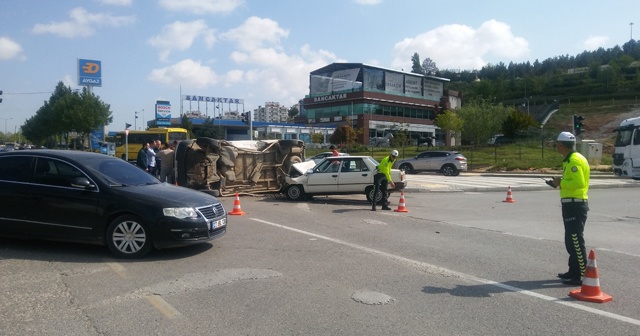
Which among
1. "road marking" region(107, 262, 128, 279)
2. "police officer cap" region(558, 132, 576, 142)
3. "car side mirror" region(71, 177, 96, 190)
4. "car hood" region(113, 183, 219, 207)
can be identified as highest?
"police officer cap" region(558, 132, 576, 142)

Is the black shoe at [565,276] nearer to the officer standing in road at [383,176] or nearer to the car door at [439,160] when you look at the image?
the officer standing in road at [383,176]

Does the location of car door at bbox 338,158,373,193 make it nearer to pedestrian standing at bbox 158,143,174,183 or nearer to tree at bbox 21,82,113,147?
pedestrian standing at bbox 158,143,174,183

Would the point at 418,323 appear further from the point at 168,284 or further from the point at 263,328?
the point at 168,284

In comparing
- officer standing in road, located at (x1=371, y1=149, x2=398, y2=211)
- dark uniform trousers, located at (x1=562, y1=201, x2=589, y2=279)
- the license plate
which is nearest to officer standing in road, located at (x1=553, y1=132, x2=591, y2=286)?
dark uniform trousers, located at (x1=562, y1=201, x2=589, y2=279)

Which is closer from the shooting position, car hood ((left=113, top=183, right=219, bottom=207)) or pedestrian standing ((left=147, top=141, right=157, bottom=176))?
car hood ((left=113, top=183, right=219, bottom=207))

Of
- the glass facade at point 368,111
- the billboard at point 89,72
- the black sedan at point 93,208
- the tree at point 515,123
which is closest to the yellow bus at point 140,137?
the billboard at point 89,72

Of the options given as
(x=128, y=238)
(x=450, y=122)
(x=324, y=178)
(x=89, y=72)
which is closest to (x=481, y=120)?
(x=450, y=122)

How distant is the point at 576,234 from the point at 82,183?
6789mm

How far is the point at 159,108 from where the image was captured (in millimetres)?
74062

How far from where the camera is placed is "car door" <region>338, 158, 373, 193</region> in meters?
15.7

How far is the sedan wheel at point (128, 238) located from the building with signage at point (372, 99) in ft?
232

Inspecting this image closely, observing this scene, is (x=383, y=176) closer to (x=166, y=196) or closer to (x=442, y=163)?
(x=166, y=196)

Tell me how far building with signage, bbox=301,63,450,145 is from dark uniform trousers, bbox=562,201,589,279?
7124 cm

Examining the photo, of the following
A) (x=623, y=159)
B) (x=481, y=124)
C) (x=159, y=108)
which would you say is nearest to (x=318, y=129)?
(x=159, y=108)
